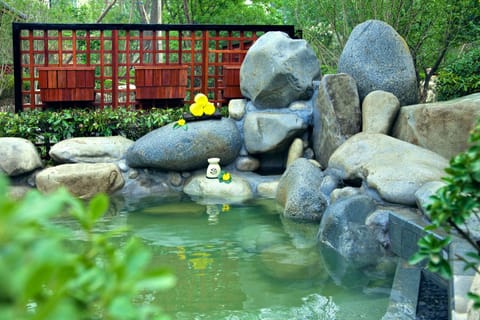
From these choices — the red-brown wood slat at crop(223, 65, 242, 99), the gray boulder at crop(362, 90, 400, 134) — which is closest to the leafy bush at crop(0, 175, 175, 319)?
the gray boulder at crop(362, 90, 400, 134)

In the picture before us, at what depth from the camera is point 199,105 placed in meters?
10.4

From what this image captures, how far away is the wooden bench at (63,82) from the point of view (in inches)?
444

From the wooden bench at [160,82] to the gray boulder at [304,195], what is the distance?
3.47 metres

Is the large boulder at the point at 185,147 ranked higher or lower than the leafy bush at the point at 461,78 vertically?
lower

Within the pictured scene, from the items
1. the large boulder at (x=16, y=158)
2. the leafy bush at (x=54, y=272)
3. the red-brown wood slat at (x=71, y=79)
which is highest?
the red-brown wood slat at (x=71, y=79)

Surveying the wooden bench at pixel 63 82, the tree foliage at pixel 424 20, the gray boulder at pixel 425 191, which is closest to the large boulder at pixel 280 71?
the tree foliage at pixel 424 20

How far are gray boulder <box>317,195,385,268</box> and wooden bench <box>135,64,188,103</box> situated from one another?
4997mm

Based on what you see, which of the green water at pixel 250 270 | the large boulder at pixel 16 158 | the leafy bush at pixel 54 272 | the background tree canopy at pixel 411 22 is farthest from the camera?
the background tree canopy at pixel 411 22

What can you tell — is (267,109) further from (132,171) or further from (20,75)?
(20,75)

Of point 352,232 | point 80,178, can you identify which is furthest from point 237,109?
point 352,232

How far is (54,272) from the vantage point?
3.09 ft

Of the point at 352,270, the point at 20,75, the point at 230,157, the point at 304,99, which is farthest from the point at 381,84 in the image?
the point at 20,75

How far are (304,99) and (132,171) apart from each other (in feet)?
8.61

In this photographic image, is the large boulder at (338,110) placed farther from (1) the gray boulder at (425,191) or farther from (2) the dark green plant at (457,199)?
(2) the dark green plant at (457,199)
